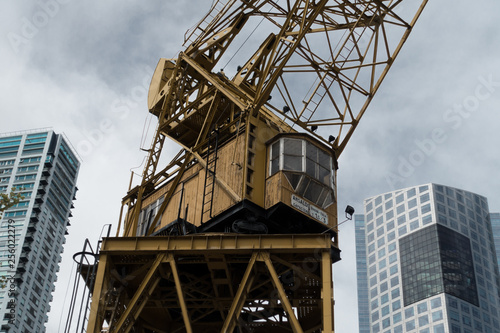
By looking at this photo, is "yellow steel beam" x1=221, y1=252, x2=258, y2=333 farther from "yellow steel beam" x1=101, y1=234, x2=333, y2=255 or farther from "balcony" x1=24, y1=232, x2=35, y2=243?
"balcony" x1=24, y1=232, x2=35, y2=243

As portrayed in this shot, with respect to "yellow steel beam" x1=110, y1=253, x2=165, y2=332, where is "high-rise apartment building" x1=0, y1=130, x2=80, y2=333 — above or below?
→ above

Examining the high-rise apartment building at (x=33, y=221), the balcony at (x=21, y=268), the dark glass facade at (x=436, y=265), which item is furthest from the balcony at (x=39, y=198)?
the dark glass facade at (x=436, y=265)

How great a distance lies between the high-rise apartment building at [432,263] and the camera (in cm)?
13062

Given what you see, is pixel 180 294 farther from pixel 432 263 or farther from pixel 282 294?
pixel 432 263

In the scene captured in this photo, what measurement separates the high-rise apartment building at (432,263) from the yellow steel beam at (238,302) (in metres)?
109

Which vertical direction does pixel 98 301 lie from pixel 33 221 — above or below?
below

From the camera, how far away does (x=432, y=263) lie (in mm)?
137375

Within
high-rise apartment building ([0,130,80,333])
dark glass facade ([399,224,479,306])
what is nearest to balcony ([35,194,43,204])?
Result: high-rise apartment building ([0,130,80,333])

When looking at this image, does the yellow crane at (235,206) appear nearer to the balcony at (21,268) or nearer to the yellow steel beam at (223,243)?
the yellow steel beam at (223,243)

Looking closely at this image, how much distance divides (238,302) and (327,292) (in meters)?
3.16

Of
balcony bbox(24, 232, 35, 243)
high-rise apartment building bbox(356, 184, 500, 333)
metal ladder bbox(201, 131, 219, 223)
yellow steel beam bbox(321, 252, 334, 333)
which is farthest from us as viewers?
high-rise apartment building bbox(356, 184, 500, 333)

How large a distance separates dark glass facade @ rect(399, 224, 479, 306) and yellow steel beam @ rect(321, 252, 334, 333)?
112 m

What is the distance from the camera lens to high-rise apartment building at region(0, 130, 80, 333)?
11656 centimetres

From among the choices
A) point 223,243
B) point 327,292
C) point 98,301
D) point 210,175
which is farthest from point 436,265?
point 98,301
